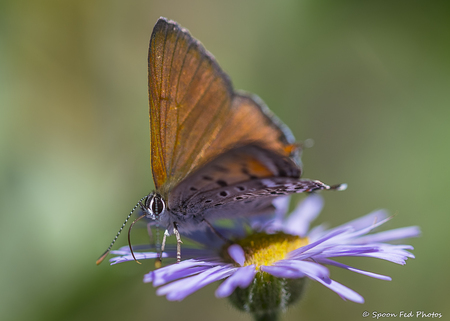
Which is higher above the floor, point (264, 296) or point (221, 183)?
point (221, 183)

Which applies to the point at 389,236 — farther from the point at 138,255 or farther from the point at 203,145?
the point at 138,255

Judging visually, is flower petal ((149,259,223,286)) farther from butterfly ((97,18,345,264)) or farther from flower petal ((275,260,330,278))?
flower petal ((275,260,330,278))

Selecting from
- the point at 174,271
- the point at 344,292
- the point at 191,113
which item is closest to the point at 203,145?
the point at 191,113

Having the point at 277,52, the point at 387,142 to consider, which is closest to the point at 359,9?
the point at 277,52

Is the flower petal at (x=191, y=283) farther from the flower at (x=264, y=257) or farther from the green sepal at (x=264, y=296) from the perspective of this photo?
the green sepal at (x=264, y=296)

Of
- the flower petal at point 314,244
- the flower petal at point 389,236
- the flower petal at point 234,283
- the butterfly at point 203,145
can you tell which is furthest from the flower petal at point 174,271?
the flower petal at point 389,236

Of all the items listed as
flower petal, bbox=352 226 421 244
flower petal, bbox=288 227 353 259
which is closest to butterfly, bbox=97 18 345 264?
flower petal, bbox=288 227 353 259
